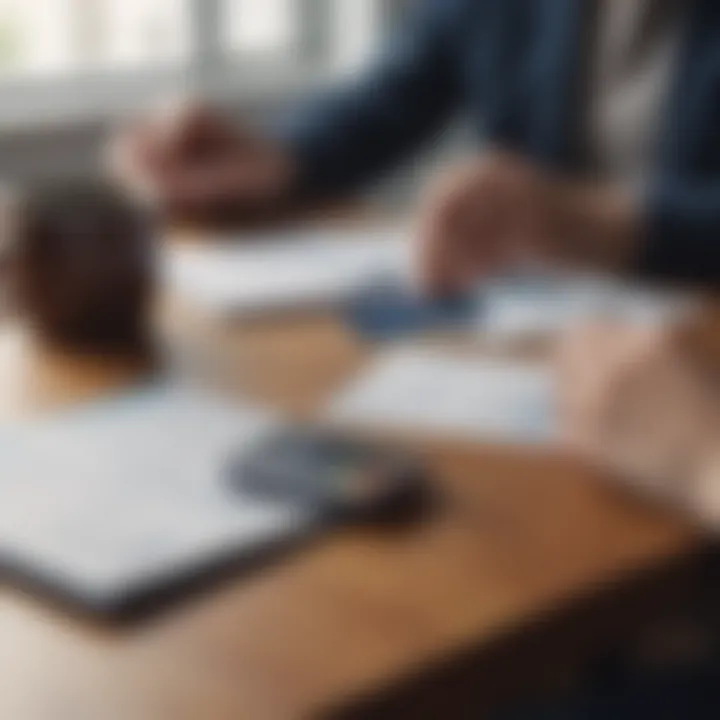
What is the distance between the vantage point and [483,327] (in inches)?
48.8

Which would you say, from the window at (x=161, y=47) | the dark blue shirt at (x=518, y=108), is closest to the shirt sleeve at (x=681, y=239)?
the dark blue shirt at (x=518, y=108)

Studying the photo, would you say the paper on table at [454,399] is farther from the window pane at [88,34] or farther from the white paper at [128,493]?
the window pane at [88,34]

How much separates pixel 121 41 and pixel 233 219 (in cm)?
71

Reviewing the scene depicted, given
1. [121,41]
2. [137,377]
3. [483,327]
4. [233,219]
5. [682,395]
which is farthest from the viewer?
[121,41]

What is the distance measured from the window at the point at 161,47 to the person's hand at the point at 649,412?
112 cm

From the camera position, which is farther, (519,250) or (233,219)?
(233,219)

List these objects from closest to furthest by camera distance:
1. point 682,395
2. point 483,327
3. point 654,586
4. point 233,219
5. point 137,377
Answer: point 654,586, point 682,395, point 137,377, point 483,327, point 233,219

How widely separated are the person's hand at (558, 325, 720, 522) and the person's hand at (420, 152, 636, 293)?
221mm

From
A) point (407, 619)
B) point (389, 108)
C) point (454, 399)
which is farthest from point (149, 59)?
point (407, 619)

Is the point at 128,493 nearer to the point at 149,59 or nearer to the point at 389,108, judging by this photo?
the point at 389,108

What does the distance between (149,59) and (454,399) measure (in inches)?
47.4

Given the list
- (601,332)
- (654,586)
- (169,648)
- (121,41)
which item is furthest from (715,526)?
(121,41)

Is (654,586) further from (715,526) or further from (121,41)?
(121,41)

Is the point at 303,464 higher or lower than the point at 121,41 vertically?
higher
